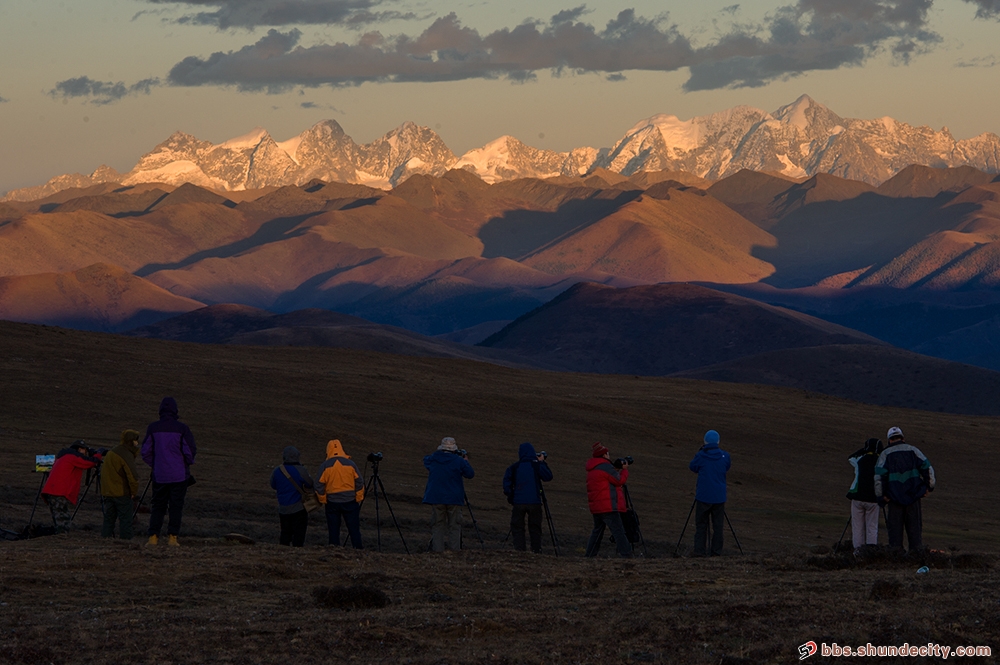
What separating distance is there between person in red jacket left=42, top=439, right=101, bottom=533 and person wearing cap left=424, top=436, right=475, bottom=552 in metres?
5.73

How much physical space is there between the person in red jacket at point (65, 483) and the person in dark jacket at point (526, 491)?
6.98 metres

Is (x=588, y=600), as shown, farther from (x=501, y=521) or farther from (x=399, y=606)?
(x=501, y=521)

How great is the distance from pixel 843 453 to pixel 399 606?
121ft

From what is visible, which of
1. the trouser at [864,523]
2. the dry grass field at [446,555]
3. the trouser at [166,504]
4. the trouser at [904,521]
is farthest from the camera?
the trouser at [864,523]

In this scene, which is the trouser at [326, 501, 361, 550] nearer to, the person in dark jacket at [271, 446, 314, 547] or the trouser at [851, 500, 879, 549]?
the person in dark jacket at [271, 446, 314, 547]

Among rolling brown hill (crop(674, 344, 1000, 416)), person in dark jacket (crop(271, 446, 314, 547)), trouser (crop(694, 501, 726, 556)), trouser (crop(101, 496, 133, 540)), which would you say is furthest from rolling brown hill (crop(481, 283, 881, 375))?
trouser (crop(101, 496, 133, 540))

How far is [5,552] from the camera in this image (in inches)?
708

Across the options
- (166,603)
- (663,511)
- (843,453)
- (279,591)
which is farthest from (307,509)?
(843,453)

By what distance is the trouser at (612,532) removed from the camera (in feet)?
69.8

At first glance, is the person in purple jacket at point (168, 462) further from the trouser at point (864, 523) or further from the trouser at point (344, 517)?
the trouser at point (864, 523)

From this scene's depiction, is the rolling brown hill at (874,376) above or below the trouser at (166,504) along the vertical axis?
above

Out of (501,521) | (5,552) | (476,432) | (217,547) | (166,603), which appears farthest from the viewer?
(476,432)

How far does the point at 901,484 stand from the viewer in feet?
64.5

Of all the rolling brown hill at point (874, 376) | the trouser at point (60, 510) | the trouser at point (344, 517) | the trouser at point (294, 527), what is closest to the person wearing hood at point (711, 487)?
the trouser at point (344, 517)
